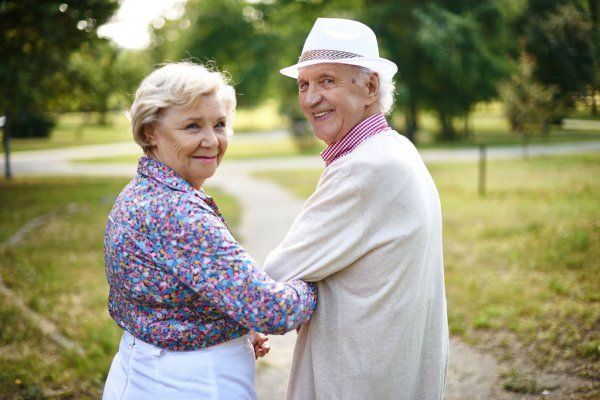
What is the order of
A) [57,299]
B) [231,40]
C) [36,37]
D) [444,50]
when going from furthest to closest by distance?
[231,40], [444,50], [36,37], [57,299]

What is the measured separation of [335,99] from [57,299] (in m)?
4.68

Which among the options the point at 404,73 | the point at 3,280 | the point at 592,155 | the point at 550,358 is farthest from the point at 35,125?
the point at 550,358

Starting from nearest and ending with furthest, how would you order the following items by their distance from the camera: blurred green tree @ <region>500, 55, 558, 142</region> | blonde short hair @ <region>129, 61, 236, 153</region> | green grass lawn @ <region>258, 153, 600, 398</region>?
blonde short hair @ <region>129, 61, 236, 153</region> → green grass lawn @ <region>258, 153, 600, 398</region> → blurred green tree @ <region>500, 55, 558, 142</region>

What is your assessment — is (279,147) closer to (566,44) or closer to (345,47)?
(566,44)

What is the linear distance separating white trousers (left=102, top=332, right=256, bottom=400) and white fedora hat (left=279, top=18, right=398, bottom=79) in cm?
115

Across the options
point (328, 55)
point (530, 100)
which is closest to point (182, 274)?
point (328, 55)

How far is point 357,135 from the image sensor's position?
2.18m

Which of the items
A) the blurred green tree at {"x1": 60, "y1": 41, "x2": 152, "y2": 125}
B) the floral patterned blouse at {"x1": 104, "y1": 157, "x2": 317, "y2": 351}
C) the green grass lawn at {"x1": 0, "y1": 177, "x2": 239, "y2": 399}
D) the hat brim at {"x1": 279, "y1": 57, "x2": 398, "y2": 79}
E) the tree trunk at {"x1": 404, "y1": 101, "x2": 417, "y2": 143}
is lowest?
the green grass lawn at {"x1": 0, "y1": 177, "x2": 239, "y2": 399}

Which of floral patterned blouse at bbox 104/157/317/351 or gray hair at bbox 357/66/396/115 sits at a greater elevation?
gray hair at bbox 357/66/396/115

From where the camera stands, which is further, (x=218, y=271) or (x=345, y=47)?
(x=345, y=47)

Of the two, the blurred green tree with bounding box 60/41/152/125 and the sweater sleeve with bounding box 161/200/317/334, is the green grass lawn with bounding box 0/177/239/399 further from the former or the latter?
the blurred green tree with bounding box 60/41/152/125

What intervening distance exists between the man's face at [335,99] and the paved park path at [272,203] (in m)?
2.43

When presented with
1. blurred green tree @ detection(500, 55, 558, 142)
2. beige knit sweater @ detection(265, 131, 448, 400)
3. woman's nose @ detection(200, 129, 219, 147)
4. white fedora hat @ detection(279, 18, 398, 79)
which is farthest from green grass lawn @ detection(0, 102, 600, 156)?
woman's nose @ detection(200, 129, 219, 147)

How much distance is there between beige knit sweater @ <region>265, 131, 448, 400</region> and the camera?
1.95 m
